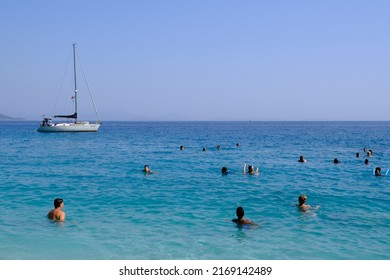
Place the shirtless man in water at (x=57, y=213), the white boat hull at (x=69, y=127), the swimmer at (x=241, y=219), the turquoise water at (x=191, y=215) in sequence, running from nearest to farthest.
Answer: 1. the turquoise water at (x=191, y=215)
2. the swimmer at (x=241, y=219)
3. the shirtless man in water at (x=57, y=213)
4. the white boat hull at (x=69, y=127)

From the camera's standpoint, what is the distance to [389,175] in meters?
28.0

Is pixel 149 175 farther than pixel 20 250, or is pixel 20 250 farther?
pixel 149 175

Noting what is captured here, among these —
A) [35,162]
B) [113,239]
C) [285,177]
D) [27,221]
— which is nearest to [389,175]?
[285,177]

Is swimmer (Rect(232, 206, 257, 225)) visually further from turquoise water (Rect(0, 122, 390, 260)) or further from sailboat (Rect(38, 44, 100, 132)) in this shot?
sailboat (Rect(38, 44, 100, 132))

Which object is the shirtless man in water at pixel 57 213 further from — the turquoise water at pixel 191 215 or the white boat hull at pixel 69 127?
the white boat hull at pixel 69 127

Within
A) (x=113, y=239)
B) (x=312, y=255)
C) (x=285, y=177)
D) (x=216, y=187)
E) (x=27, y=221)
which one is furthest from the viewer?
(x=285, y=177)

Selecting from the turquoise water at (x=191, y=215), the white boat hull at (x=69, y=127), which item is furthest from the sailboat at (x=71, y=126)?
the turquoise water at (x=191, y=215)

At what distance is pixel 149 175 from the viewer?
2786cm

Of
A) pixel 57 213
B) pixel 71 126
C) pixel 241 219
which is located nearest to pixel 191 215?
pixel 241 219

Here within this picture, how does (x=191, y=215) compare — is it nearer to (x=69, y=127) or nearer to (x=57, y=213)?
(x=57, y=213)


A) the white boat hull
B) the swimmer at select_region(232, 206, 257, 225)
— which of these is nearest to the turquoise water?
the swimmer at select_region(232, 206, 257, 225)
